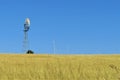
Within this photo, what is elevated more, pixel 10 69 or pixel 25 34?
pixel 25 34

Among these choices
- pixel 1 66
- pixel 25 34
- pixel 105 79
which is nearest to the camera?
pixel 105 79

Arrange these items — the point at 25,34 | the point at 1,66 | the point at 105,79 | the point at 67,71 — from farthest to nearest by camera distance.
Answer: the point at 25,34, the point at 1,66, the point at 67,71, the point at 105,79

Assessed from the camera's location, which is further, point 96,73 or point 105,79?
point 96,73

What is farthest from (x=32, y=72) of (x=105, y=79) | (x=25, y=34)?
(x=25, y=34)

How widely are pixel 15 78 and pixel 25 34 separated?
1834 inches

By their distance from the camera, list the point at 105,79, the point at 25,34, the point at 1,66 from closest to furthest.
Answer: the point at 105,79, the point at 1,66, the point at 25,34

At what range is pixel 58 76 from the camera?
16.0 metres

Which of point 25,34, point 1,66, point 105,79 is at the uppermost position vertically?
point 25,34

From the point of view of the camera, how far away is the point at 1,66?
58.4ft

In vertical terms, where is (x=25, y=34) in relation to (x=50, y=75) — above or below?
above

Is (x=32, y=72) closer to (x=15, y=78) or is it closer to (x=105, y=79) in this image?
(x=15, y=78)

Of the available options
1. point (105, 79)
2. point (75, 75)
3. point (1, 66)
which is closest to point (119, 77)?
point (105, 79)

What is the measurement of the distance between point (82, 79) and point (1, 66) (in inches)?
170

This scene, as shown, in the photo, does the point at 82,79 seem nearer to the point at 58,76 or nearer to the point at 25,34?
the point at 58,76
